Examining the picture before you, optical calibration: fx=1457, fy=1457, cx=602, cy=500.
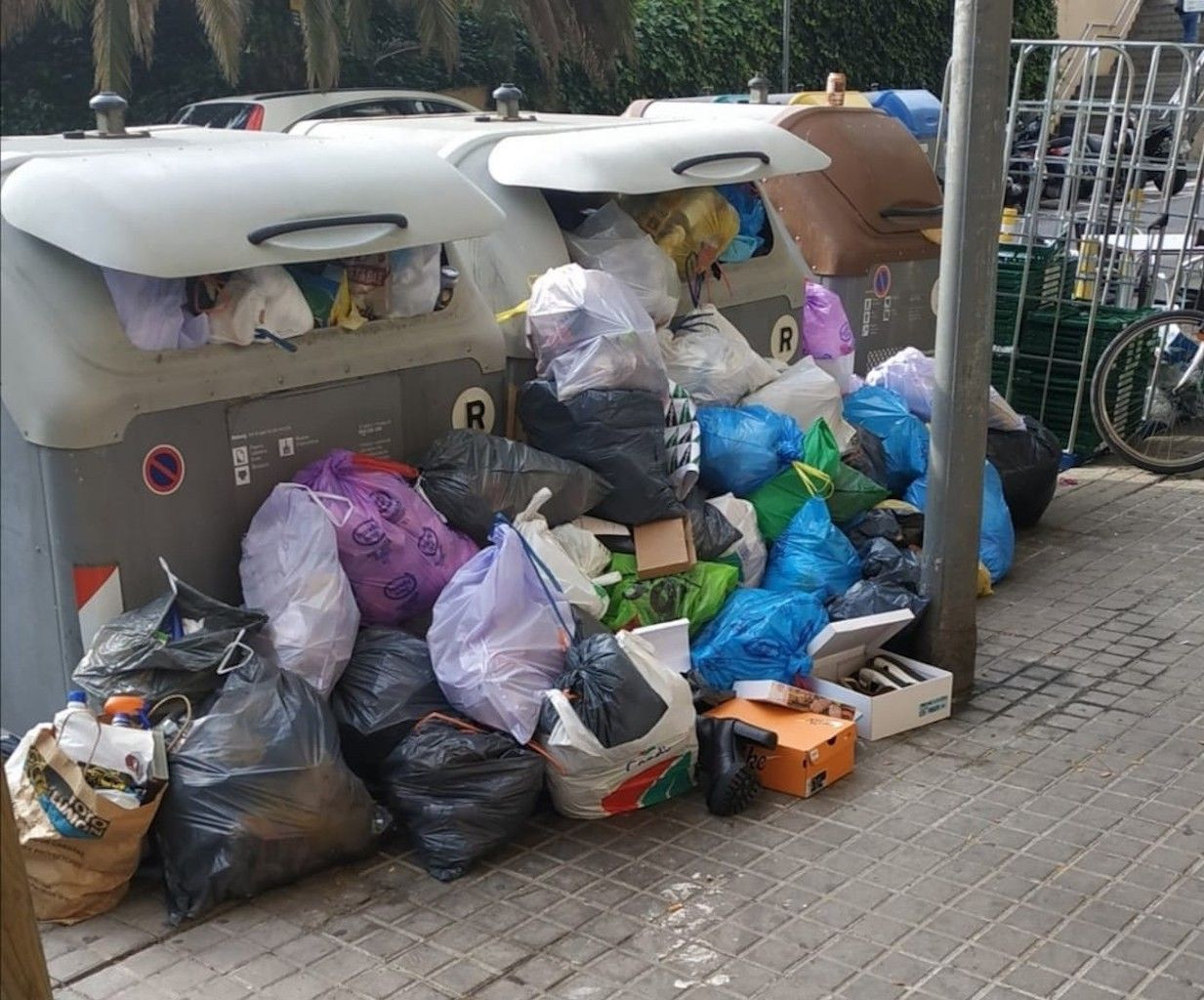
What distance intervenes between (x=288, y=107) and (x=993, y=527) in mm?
5804

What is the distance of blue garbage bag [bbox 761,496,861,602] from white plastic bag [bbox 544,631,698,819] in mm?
1064

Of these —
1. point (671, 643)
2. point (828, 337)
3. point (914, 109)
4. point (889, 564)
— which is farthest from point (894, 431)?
point (914, 109)

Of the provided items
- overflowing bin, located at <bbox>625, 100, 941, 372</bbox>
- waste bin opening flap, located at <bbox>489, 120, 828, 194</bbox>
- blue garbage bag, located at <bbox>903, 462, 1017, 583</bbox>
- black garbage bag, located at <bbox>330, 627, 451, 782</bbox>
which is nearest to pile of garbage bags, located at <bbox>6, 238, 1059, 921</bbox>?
black garbage bag, located at <bbox>330, 627, 451, 782</bbox>

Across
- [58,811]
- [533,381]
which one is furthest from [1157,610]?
[58,811]

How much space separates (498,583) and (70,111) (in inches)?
65.0

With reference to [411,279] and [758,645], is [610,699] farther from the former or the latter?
[411,279]

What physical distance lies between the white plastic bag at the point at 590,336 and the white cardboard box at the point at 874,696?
1010 mm

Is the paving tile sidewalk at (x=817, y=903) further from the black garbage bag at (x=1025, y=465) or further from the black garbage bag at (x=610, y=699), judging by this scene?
the black garbage bag at (x=1025, y=465)

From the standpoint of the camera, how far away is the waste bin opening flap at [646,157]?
16.5ft

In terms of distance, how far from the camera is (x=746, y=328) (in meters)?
5.88

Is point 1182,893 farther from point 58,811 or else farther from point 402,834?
point 58,811

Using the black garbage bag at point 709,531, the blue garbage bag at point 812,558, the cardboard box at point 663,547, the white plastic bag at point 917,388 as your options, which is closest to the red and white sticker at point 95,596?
the cardboard box at point 663,547

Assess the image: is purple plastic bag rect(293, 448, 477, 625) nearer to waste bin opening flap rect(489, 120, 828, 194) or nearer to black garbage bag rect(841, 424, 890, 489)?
waste bin opening flap rect(489, 120, 828, 194)

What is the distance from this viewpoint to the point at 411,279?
446cm
